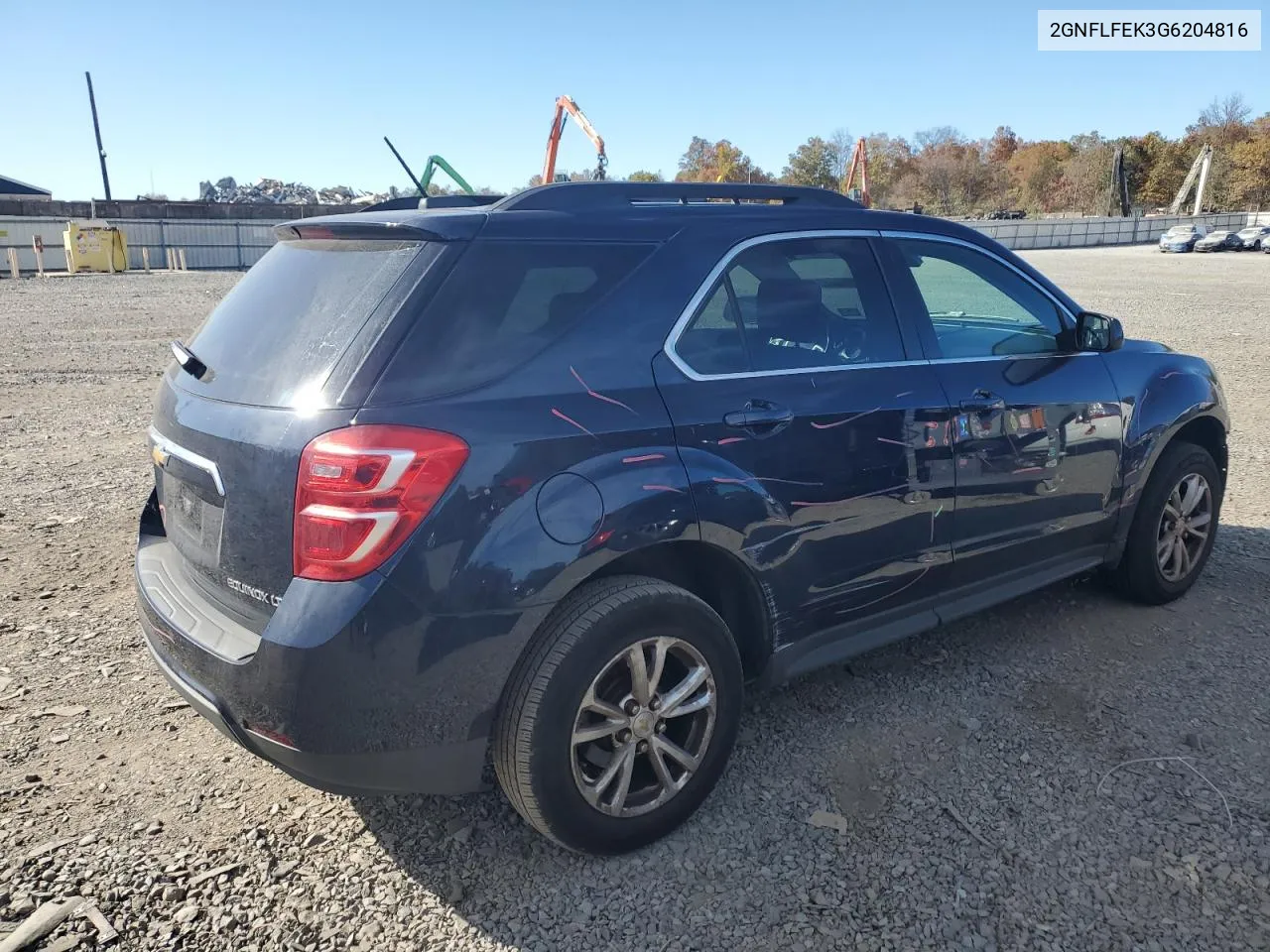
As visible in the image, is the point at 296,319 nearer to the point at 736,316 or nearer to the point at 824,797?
the point at 736,316

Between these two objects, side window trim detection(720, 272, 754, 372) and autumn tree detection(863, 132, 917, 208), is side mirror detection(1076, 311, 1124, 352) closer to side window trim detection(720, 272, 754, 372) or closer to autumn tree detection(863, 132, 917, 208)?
side window trim detection(720, 272, 754, 372)

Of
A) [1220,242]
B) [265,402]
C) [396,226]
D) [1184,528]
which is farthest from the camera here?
[1220,242]

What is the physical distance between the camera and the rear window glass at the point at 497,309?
7.79 ft

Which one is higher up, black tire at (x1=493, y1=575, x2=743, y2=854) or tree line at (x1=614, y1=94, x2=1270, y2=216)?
tree line at (x1=614, y1=94, x2=1270, y2=216)

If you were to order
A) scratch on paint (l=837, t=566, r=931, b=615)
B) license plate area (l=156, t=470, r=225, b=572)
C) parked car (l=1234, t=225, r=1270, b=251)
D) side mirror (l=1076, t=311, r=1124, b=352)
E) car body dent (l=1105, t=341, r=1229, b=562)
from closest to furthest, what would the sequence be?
license plate area (l=156, t=470, r=225, b=572), scratch on paint (l=837, t=566, r=931, b=615), side mirror (l=1076, t=311, r=1124, b=352), car body dent (l=1105, t=341, r=1229, b=562), parked car (l=1234, t=225, r=1270, b=251)

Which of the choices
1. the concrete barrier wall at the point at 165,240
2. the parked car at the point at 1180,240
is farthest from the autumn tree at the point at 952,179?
the concrete barrier wall at the point at 165,240

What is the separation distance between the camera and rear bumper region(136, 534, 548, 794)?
2.24m

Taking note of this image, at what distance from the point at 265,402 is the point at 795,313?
5.60ft

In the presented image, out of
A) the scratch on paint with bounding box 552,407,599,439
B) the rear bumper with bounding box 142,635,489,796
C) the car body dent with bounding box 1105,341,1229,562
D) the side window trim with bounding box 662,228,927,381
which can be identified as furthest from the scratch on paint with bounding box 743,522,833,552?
the car body dent with bounding box 1105,341,1229,562

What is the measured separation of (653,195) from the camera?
3.13 meters

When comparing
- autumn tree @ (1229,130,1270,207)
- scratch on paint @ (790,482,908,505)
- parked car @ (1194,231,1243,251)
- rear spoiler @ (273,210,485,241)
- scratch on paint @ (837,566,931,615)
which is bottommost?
scratch on paint @ (837,566,931,615)

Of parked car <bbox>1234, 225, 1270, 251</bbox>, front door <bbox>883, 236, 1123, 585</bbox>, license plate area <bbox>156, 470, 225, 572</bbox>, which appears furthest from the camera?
parked car <bbox>1234, 225, 1270, 251</bbox>

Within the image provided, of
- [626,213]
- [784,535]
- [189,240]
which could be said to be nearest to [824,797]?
[784,535]

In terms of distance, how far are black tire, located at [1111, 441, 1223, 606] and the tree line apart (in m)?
76.5
